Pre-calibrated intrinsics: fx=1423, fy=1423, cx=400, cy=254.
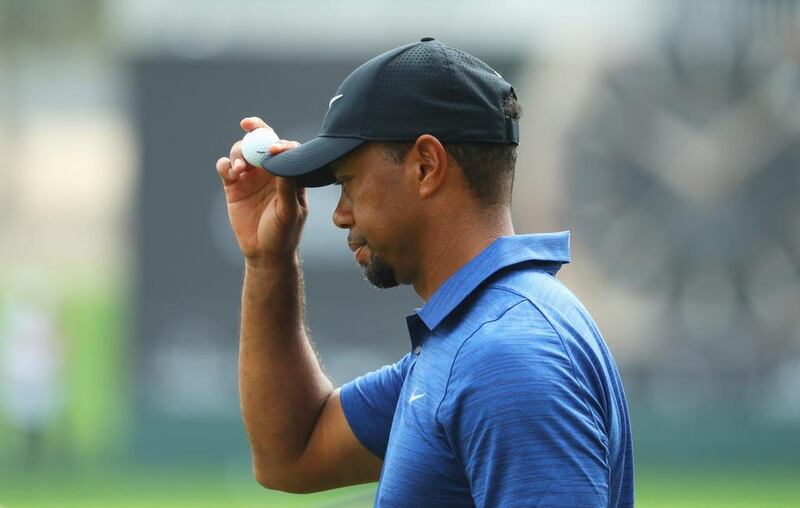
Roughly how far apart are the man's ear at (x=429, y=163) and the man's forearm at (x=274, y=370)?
0.58m

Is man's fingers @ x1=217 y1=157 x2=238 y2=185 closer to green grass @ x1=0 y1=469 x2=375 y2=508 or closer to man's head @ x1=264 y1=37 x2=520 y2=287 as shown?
man's head @ x1=264 y1=37 x2=520 y2=287

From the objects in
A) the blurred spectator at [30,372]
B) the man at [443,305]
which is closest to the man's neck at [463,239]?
the man at [443,305]

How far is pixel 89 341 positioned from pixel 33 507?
153 cm

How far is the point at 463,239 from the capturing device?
88.1 inches

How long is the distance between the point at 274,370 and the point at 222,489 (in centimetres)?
636

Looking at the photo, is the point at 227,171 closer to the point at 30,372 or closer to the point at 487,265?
the point at 487,265

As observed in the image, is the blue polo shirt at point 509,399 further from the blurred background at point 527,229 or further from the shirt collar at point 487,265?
the blurred background at point 527,229


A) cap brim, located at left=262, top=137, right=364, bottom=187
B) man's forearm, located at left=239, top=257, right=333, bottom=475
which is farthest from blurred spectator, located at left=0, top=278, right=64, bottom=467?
cap brim, located at left=262, top=137, right=364, bottom=187

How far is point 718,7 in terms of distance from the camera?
1000cm

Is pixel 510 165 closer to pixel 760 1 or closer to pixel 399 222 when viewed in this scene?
pixel 399 222

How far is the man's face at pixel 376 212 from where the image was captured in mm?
2221

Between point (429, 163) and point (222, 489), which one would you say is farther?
point (222, 489)

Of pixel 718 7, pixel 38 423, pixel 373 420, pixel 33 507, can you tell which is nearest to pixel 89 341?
pixel 38 423

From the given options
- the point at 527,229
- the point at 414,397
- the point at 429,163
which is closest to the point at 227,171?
the point at 429,163
